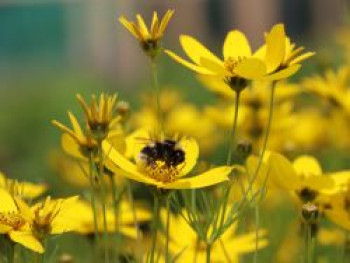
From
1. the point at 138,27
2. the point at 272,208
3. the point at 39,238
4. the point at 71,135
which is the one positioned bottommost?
the point at 272,208

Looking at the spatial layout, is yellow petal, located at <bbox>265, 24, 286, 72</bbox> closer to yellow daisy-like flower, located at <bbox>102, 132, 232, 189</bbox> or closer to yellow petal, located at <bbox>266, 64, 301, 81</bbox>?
yellow petal, located at <bbox>266, 64, 301, 81</bbox>

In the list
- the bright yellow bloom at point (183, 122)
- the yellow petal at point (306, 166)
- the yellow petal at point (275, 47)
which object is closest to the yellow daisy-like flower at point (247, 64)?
the yellow petal at point (275, 47)

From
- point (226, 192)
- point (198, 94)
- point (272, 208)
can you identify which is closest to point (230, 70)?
point (226, 192)

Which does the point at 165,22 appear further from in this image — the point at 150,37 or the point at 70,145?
the point at 70,145

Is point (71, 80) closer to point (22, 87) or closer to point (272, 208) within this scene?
point (22, 87)

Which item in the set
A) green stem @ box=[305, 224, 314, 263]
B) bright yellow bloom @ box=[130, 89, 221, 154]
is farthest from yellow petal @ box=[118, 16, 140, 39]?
bright yellow bloom @ box=[130, 89, 221, 154]

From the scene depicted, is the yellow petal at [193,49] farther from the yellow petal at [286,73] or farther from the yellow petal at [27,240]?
the yellow petal at [27,240]
